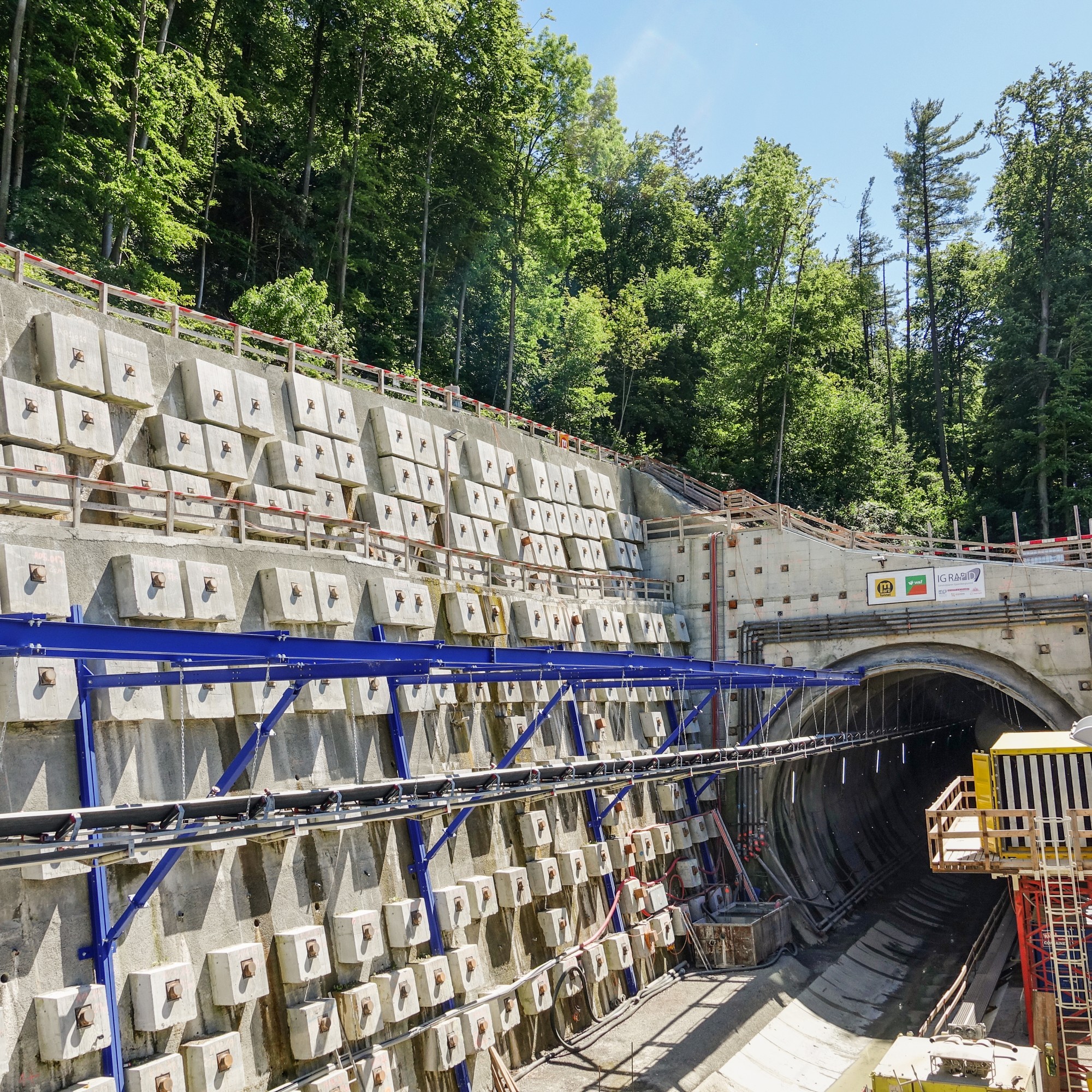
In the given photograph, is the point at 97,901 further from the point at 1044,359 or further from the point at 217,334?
the point at 1044,359

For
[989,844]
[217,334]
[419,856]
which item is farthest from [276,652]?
[217,334]

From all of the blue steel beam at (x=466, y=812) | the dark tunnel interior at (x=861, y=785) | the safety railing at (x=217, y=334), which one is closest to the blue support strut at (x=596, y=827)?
the blue steel beam at (x=466, y=812)

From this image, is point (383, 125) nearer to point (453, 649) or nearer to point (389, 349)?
point (389, 349)

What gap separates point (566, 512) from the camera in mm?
32562

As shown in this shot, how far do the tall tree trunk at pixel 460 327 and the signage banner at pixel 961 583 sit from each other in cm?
2140

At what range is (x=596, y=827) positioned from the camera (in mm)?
24719

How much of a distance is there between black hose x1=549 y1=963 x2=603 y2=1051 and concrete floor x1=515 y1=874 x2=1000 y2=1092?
1.31 ft

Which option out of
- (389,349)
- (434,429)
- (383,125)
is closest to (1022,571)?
(434,429)

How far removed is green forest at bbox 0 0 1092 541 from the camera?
106ft

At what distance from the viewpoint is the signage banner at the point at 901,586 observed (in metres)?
30.6

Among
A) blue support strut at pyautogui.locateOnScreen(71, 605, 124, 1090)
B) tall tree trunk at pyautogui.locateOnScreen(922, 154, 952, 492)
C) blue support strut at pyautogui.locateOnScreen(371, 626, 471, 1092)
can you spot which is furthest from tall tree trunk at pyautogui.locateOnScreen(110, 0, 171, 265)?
tall tree trunk at pyautogui.locateOnScreen(922, 154, 952, 492)

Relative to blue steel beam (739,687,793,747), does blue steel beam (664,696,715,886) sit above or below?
below

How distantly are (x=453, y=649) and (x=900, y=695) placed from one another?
27.4 meters

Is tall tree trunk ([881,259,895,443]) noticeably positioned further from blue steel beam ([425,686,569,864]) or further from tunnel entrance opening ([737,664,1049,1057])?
blue steel beam ([425,686,569,864])
